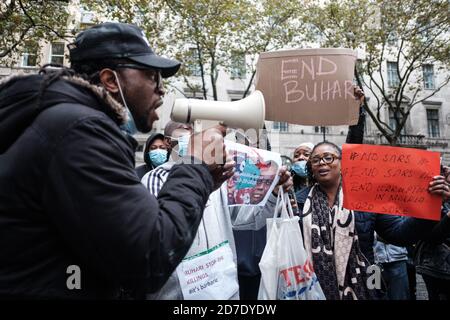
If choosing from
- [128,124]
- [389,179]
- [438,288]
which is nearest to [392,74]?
[438,288]

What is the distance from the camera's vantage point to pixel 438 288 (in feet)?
10.7

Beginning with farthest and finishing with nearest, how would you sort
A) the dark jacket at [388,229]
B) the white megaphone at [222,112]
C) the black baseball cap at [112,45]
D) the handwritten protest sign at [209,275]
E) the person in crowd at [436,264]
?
the person in crowd at [436,264]
the dark jacket at [388,229]
the handwritten protest sign at [209,275]
the white megaphone at [222,112]
the black baseball cap at [112,45]

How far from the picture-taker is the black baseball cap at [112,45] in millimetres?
1217

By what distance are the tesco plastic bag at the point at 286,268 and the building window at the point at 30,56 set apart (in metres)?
11.4

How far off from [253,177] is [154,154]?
1.77 metres

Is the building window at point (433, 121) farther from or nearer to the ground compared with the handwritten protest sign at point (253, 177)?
farther from the ground

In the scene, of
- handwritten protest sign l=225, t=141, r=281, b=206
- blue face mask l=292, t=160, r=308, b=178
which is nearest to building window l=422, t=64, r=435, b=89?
blue face mask l=292, t=160, r=308, b=178

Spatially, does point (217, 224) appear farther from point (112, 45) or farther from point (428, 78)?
point (428, 78)

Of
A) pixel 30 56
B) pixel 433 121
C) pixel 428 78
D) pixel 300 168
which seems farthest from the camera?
pixel 433 121

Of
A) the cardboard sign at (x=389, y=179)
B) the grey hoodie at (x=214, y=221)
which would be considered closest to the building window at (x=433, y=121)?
the cardboard sign at (x=389, y=179)

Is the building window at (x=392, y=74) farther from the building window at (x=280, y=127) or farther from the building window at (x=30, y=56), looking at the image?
the building window at (x=30, y=56)

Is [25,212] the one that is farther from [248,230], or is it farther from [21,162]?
[248,230]

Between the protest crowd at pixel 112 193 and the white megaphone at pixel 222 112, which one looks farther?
the white megaphone at pixel 222 112
